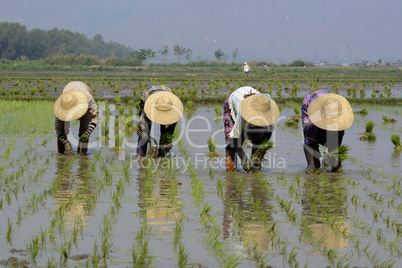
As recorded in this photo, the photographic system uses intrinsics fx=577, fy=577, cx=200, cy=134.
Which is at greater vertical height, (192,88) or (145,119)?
(145,119)

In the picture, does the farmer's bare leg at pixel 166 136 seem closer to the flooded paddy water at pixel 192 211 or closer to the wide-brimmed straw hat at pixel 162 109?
the flooded paddy water at pixel 192 211

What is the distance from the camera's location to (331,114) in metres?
6.19

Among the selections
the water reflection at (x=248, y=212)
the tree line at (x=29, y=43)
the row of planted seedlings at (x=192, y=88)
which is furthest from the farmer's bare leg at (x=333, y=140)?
the tree line at (x=29, y=43)

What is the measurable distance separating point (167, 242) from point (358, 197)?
226cm

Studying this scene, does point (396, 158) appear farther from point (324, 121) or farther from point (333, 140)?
point (324, 121)

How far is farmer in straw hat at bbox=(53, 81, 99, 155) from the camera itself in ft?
22.9

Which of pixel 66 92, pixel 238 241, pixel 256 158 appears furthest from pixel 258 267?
pixel 66 92

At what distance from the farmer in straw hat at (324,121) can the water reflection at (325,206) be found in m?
0.30

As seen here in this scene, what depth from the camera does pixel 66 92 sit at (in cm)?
711

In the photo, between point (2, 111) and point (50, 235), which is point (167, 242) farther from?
point (2, 111)

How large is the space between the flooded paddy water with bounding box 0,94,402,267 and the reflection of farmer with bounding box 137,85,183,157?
277 millimetres

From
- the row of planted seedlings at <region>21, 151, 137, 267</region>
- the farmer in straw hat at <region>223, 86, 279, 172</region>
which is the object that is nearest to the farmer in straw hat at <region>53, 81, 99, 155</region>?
the row of planted seedlings at <region>21, 151, 137, 267</region>

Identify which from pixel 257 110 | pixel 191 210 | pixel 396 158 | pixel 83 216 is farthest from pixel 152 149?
pixel 396 158

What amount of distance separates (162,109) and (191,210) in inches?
89.9
